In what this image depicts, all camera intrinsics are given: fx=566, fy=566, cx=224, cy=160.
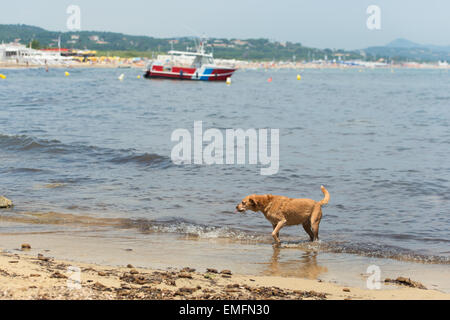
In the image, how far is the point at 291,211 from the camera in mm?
8711

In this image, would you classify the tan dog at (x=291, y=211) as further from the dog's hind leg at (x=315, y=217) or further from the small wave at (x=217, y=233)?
the small wave at (x=217, y=233)

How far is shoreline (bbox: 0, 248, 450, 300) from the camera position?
17.0ft

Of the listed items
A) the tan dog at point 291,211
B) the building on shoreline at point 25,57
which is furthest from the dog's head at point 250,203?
the building on shoreline at point 25,57

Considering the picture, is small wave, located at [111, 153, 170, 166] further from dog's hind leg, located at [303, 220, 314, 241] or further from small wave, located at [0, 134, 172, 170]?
dog's hind leg, located at [303, 220, 314, 241]

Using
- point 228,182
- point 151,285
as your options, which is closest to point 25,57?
point 228,182

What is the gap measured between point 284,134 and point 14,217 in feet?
51.7

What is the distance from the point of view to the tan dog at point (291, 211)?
28.6ft

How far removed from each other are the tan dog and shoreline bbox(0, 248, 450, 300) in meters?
2.05

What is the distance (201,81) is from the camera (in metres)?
81.2

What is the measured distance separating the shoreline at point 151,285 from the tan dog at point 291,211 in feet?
6.71

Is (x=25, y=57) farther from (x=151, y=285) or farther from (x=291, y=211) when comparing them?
(x=151, y=285)

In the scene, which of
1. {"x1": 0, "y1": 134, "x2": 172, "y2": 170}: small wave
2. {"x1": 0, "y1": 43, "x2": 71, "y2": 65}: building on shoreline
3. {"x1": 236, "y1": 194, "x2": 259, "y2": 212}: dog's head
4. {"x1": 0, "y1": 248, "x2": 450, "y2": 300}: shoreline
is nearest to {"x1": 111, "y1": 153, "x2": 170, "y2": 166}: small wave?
{"x1": 0, "y1": 134, "x2": 172, "y2": 170}: small wave
